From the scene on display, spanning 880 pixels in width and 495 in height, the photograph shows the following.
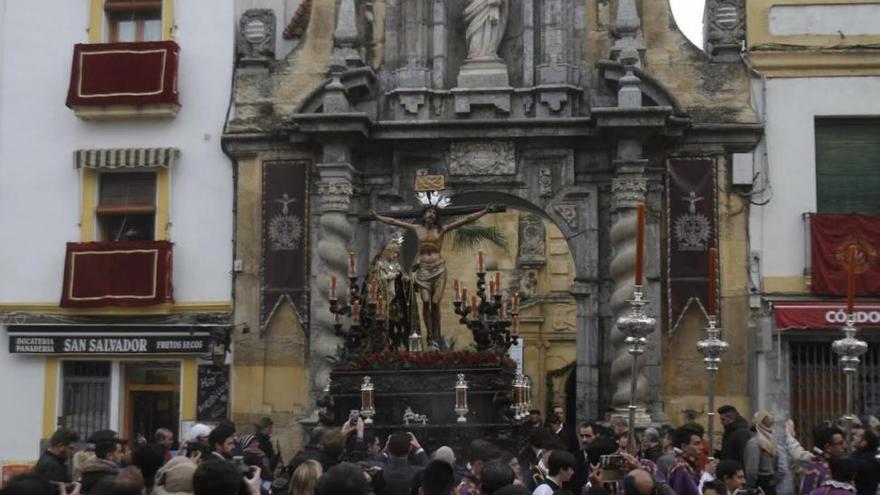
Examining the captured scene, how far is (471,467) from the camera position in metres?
10.3

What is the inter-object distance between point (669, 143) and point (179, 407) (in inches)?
343

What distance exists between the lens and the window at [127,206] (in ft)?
74.1

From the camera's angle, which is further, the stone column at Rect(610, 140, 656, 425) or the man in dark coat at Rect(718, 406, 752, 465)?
the stone column at Rect(610, 140, 656, 425)

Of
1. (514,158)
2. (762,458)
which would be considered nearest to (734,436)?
(762,458)

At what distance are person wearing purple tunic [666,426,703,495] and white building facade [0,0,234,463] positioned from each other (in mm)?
10800

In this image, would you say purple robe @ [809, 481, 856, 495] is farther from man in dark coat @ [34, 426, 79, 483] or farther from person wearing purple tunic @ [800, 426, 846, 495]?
man in dark coat @ [34, 426, 79, 483]

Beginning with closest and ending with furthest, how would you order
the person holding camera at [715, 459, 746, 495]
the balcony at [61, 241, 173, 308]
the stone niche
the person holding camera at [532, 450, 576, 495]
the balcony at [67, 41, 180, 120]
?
1. the person holding camera at [532, 450, 576, 495]
2. the person holding camera at [715, 459, 746, 495]
3. the stone niche
4. the balcony at [61, 241, 173, 308]
5. the balcony at [67, 41, 180, 120]

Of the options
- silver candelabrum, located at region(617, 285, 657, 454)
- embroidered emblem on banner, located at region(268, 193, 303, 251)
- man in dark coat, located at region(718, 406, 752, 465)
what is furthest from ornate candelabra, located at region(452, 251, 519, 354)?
embroidered emblem on banner, located at region(268, 193, 303, 251)

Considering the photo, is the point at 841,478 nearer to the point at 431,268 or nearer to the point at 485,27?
the point at 431,268

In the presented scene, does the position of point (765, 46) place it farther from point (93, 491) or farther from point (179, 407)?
point (93, 491)

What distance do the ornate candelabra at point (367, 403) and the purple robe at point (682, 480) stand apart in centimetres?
481

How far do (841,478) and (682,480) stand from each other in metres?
1.81

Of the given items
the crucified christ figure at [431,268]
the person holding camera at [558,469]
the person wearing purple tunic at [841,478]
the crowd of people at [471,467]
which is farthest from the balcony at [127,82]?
the person wearing purple tunic at [841,478]

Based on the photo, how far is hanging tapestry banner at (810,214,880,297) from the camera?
2033 centimetres
